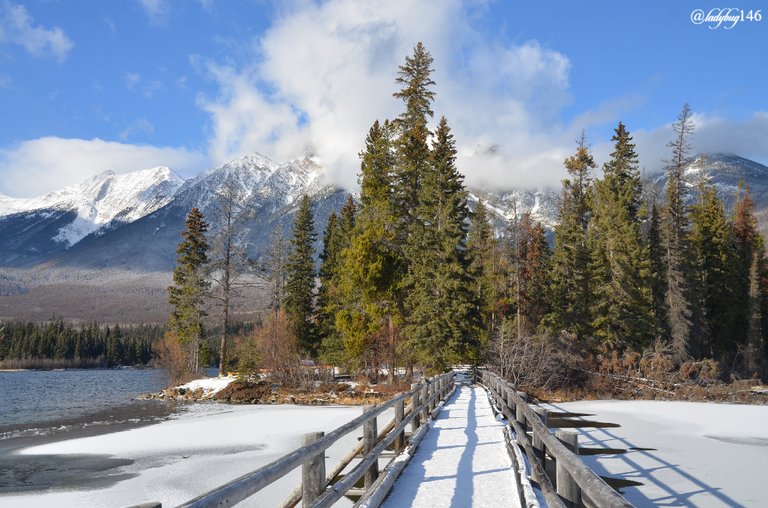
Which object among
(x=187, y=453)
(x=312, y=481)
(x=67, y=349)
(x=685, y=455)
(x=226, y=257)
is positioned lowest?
(x=67, y=349)

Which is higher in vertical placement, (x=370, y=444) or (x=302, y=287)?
(x=302, y=287)

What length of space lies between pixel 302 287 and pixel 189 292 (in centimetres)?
1136

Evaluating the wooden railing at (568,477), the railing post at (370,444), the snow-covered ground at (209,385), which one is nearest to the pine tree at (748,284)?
the snow-covered ground at (209,385)

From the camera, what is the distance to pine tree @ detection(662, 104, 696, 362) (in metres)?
38.3

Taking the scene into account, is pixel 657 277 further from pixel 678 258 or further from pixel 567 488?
pixel 567 488

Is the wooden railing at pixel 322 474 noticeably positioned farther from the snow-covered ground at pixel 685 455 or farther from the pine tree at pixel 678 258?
the pine tree at pixel 678 258

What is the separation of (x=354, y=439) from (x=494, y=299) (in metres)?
30.8

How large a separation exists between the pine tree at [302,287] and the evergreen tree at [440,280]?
17199mm

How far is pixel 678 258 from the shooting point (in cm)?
3931

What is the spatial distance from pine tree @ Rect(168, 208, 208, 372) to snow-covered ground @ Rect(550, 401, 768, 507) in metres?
29.6

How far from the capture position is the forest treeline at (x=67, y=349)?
379 ft

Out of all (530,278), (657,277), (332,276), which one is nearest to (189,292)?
(332,276)

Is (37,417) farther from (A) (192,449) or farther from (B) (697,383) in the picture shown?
(B) (697,383)

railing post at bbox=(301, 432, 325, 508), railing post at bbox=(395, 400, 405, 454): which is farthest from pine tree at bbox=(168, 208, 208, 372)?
railing post at bbox=(301, 432, 325, 508)
